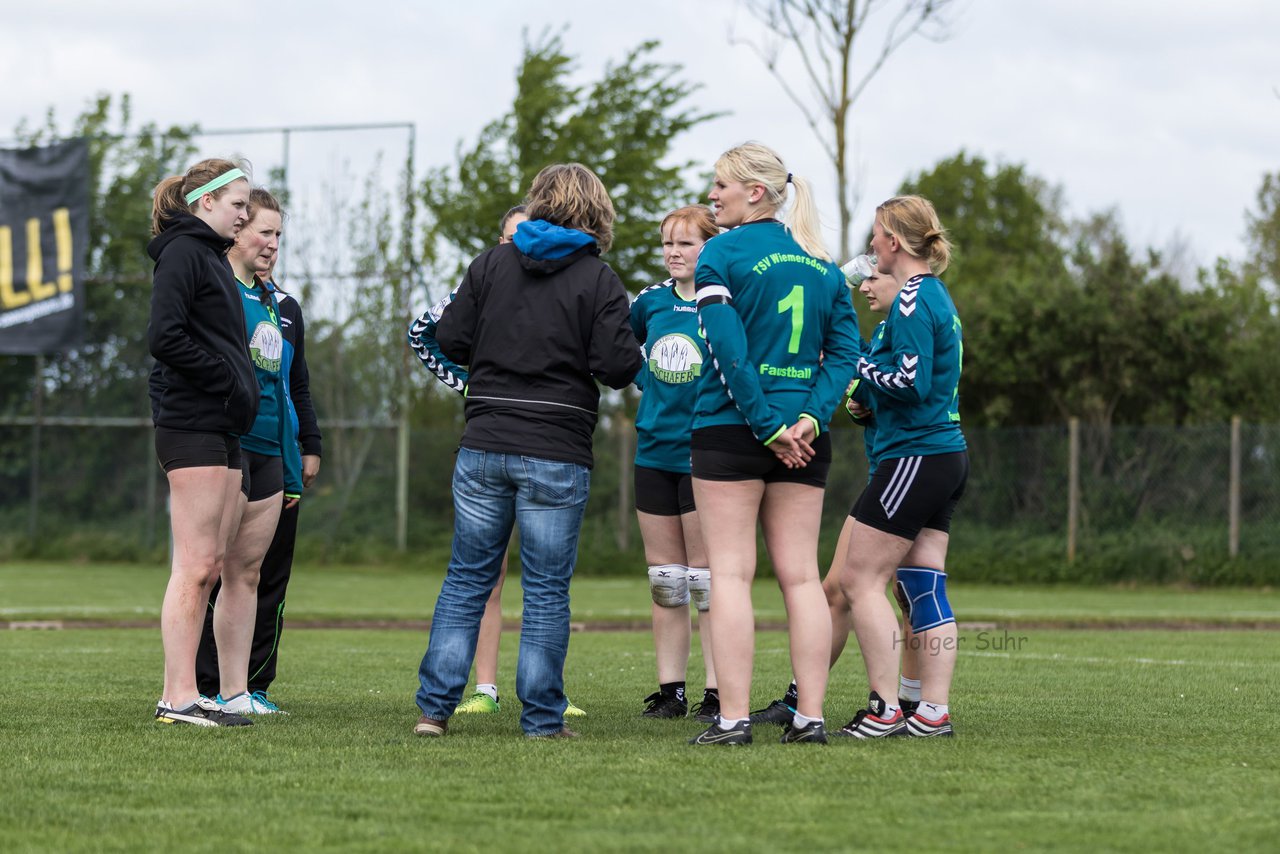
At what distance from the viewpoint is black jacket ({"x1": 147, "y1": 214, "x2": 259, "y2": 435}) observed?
211 inches

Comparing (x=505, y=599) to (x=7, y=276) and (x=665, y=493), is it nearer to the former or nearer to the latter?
(x=665, y=493)

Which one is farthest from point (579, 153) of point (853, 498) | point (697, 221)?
point (697, 221)

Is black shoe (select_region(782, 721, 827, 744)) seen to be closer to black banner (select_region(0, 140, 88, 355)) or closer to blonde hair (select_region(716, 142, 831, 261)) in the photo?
blonde hair (select_region(716, 142, 831, 261))

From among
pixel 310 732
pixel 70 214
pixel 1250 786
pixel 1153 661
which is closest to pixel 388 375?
pixel 70 214

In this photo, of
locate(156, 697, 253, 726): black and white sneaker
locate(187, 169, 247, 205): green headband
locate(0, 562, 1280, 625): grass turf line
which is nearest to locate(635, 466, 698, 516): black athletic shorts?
locate(156, 697, 253, 726): black and white sneaker

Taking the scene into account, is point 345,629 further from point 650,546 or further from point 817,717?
point 817,717

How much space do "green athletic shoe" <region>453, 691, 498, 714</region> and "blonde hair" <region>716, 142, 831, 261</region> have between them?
2371mm

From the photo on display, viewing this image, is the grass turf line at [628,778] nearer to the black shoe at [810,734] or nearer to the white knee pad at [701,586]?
the black shoe at [810,734]

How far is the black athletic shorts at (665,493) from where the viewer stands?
20.6 ft

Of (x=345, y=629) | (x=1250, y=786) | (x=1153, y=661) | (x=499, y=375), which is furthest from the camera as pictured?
(x=345, y=629)

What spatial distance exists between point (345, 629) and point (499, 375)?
7.39m

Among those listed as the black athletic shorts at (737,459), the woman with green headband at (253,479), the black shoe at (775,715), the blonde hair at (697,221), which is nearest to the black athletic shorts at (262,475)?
the woman with green headband at (253,479)

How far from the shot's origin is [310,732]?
5.28 metres

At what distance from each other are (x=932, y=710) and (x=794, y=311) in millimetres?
1516
